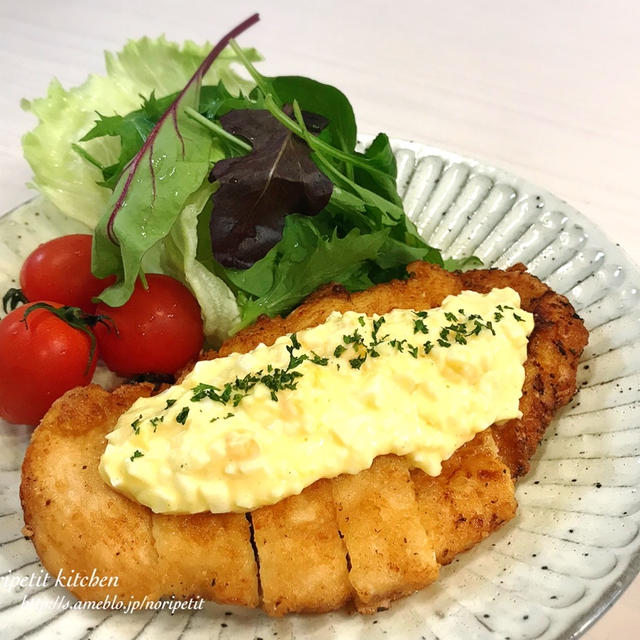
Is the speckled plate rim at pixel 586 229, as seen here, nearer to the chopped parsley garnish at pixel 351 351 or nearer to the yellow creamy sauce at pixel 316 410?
the yellow creamy sauce at pixel 316 410

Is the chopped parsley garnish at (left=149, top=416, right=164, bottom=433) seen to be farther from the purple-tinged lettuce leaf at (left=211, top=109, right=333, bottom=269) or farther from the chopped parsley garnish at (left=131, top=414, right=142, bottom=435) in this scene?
the purple-tinged lettuce leaf at (left=211, top=109, right=333, bottom=269)

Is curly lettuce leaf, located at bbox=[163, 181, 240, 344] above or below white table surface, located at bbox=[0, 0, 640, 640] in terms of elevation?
below

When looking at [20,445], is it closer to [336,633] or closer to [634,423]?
[336,633]

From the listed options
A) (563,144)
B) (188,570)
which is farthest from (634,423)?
(563,144)

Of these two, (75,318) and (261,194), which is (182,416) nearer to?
(75,318)

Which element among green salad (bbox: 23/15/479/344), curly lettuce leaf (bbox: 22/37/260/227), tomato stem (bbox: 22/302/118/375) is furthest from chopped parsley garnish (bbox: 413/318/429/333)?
curly lettuce leaf (bbox: 22/37/260/227)

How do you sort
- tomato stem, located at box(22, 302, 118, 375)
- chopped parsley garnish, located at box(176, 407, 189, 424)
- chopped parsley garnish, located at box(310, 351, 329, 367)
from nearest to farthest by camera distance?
1. chopped parsley garnish, located at box(176, 407, 189, 424)
2. chopped parsley garnish, located at box(310, 351, 329, 367)
3. tomato stem, located at box(22, 302, 118, 375)

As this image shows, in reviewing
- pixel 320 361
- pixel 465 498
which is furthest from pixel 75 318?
pixel 465 498
